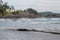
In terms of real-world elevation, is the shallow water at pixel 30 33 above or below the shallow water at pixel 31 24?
above

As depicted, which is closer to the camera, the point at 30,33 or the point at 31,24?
the point at 30,33

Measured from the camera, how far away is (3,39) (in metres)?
23.1

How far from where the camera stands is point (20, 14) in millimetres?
178000

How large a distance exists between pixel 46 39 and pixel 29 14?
169m

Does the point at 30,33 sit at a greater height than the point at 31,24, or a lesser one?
greater

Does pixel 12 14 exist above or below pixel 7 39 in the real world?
below

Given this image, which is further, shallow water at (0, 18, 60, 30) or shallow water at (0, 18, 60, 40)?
shallow water at (0, 18, 60, 30)

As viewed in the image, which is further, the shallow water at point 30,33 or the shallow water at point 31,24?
the shallow water at point 31,24

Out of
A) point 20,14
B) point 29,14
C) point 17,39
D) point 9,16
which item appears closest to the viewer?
point 17,39

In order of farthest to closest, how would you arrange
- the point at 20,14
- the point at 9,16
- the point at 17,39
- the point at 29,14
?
the point at 29,14 → the point at 20,14 → the point at 9,16 → the point at 17,39

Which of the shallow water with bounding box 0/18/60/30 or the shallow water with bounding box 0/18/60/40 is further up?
the shallow water with bounding box 0/18/60/40

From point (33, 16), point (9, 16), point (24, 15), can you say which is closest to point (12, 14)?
point (9, 16)

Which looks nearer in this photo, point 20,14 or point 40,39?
point 40,39

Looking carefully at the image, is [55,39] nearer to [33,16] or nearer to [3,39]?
[3,39]
